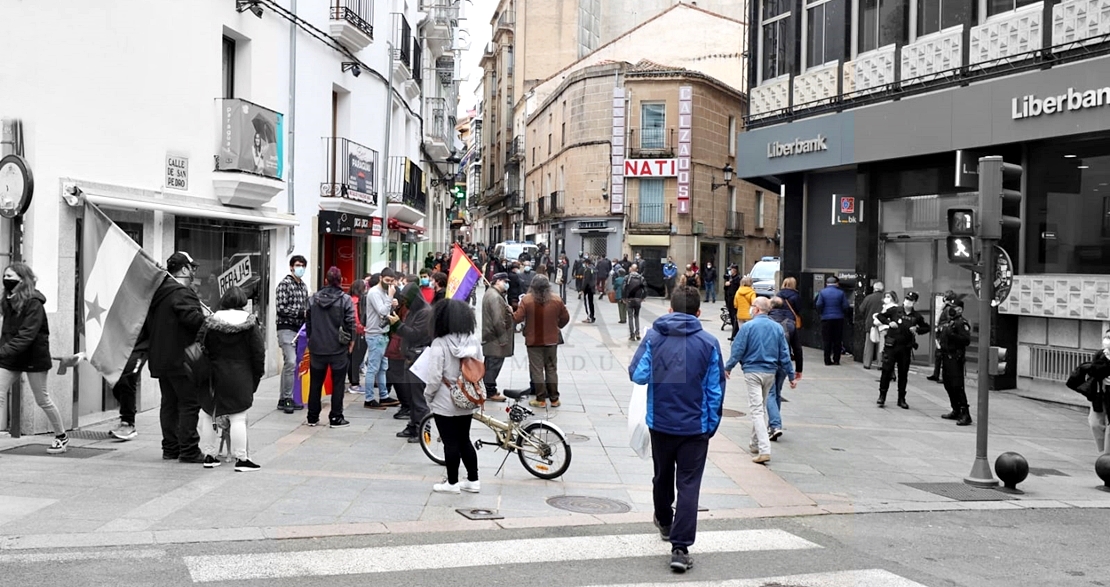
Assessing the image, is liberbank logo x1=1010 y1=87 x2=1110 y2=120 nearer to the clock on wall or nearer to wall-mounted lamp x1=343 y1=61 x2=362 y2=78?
wall-mounted lamp x1=343 y1=61 x2=362 y2=78

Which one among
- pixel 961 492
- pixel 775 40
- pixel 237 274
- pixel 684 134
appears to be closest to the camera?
pixel 961 492

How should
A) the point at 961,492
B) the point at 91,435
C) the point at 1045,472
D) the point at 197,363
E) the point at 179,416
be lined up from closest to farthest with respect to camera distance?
the point at 197,363 < the point at 179,416 < the point at 961,492 < the point at 91,435 < the point at 1045,472

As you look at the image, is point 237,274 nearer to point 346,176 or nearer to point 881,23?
point 346,176

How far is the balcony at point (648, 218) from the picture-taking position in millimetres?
41438

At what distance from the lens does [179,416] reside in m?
8.88

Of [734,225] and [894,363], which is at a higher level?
[734,225]

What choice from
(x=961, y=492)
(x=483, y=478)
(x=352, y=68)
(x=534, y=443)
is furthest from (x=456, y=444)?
(x=352, y=68)

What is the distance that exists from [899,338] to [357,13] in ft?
37.3

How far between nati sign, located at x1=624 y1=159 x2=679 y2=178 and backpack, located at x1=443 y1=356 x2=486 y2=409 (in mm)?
33897

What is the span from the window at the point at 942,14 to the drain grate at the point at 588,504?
11.9 metres

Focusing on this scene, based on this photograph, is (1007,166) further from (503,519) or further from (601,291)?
(601,291)

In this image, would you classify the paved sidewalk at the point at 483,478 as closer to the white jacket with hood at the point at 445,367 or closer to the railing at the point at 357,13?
the white jacket with hood at the point at 445,367

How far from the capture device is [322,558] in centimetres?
607

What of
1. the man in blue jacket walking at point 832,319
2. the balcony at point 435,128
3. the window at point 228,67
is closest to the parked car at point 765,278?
the man in blue jacket walking at point 832,319
